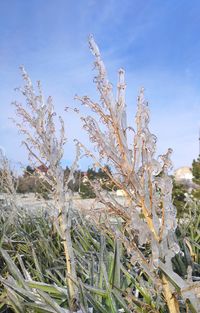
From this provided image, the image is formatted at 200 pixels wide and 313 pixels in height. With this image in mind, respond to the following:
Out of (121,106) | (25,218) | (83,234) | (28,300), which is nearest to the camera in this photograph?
(121,106)

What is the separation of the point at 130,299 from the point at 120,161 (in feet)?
1.64

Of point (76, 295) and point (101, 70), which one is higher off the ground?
point (101, 70)

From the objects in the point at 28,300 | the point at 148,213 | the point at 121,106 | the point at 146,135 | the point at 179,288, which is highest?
the point at 121,106

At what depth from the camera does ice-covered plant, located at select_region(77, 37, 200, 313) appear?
1.23 metres

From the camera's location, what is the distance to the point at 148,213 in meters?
1.27

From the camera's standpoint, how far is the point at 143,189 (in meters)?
1.27

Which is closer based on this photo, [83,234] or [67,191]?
[67,191]

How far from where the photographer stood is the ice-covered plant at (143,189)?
4.03ft

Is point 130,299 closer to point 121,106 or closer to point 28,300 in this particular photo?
point 28,300

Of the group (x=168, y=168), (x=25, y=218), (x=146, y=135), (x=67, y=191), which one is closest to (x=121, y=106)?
(x=146, y=135)

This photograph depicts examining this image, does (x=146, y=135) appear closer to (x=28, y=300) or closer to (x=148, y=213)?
(x=148, y=213)

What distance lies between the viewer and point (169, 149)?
1.25 metres

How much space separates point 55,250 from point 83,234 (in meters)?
0.25

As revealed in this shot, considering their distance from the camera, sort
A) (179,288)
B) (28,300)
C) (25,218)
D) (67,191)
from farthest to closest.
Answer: (25,218) < (67,191) < (28,300) < (179,288)
